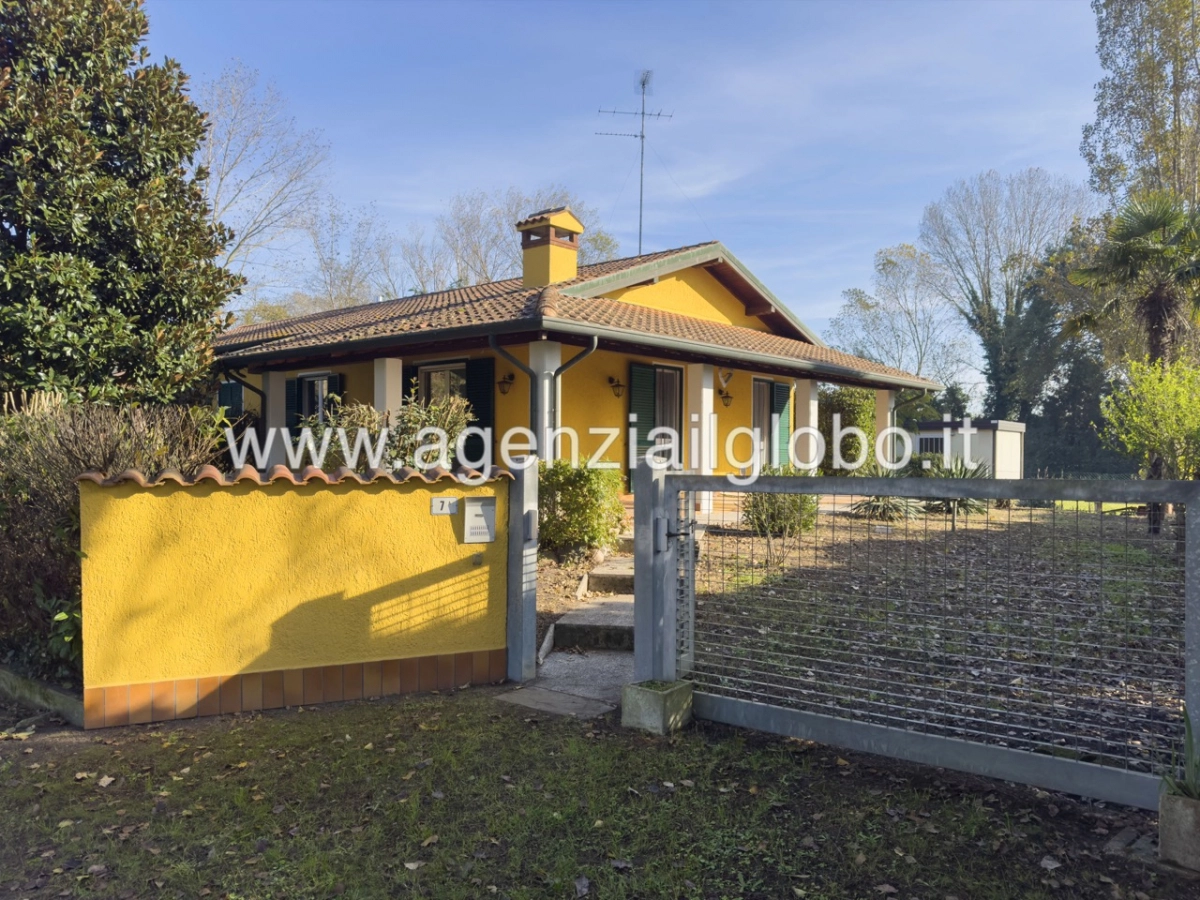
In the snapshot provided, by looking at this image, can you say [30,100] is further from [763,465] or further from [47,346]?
[763,465]

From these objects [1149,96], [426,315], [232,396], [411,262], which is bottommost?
[232,396]

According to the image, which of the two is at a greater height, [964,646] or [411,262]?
[411,262]

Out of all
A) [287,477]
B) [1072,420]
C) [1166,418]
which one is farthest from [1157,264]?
[1072,420]

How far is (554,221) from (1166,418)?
10091 mm

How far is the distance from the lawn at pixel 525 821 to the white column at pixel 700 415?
9137mm

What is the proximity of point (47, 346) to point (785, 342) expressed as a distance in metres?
12.2

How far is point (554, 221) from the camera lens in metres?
13.5

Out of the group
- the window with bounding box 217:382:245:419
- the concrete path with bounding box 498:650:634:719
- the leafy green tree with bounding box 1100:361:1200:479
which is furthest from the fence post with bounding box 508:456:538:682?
the window with bounding box 217:382:245:419

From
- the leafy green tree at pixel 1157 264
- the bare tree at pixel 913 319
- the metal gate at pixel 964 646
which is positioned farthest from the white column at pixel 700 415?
the bare tree at pixel 913 319

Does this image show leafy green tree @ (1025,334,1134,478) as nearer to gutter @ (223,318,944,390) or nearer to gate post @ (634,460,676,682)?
gutter @ (223,318,944,390)

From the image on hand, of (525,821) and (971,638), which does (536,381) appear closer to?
(971,638)

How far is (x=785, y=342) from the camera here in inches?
634

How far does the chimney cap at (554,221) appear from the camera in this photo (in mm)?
13414

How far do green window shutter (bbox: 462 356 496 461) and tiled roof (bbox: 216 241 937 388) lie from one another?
0.88 meters
